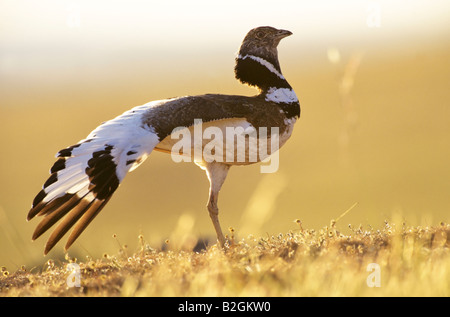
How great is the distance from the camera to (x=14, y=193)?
2620 centimetres

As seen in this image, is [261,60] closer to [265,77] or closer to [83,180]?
[265,77]

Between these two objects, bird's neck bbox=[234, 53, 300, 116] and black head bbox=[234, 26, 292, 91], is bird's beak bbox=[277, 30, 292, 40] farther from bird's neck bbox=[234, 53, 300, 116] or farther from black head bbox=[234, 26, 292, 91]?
bird's neck bbox=[234, 53, 300, 116]

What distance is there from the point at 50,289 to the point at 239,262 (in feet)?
5.80

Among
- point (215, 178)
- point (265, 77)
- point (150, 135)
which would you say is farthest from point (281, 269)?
point (265, 77)

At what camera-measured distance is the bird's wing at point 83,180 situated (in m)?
7.02

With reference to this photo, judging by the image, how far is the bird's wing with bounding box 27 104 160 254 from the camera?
7.02m

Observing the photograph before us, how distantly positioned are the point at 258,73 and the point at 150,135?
262 centimetres

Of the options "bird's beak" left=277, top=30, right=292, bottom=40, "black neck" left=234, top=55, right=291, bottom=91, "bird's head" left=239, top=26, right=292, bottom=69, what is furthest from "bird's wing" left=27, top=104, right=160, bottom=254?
"bird's beak" left=277, top=30, right=292, bottom=40

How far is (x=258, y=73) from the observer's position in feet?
31.7

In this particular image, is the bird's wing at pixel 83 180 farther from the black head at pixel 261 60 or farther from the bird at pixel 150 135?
the black head at pixel 261 60

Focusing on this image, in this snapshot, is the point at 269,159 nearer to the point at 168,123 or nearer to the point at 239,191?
the point at 168,123

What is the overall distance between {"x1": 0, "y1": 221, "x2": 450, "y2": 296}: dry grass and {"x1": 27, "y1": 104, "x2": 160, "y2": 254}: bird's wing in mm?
599

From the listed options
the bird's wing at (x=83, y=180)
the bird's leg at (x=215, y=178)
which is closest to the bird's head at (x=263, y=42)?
the bird's leg at (x=215, y=178)
